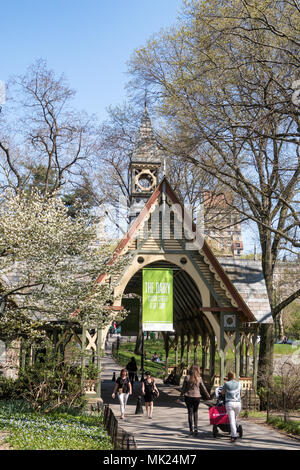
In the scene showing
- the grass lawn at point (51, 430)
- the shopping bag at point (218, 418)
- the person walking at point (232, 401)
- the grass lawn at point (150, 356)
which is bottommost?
the grass lawn at point (150, 356)

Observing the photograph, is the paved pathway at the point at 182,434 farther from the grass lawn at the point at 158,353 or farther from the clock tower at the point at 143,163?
the grass lawn at the point at 158,353

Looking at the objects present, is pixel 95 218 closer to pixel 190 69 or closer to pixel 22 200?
pixel 22 200

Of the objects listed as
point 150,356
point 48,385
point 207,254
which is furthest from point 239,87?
point 150,356

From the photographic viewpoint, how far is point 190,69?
18.5 meters

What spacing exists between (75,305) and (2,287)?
7.78 ft

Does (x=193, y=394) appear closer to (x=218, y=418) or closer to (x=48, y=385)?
(x=218, y=418)

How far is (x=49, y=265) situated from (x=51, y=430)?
14.0 feet

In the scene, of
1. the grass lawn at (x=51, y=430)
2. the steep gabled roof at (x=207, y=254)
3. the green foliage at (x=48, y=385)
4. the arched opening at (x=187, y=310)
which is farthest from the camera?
the arched opening at (x=187, y=310)

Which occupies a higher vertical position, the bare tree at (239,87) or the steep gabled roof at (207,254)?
the bare tree at (239,87)

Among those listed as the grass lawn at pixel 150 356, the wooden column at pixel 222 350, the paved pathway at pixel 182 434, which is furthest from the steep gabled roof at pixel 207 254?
the grass lawn at pixel 150 356

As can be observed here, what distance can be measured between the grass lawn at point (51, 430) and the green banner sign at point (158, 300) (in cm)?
417

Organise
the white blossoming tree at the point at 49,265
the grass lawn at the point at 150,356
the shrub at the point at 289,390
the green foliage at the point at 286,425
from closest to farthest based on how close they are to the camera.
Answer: the white blossoming tree at the point at 49,265 → the green foliage at the point at 286,425 → the shrub at the point at 289,390 → the grass lawn at the point at 150,356

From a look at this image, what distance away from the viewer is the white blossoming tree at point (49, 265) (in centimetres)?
1375

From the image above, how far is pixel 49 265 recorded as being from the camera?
1405 cm
